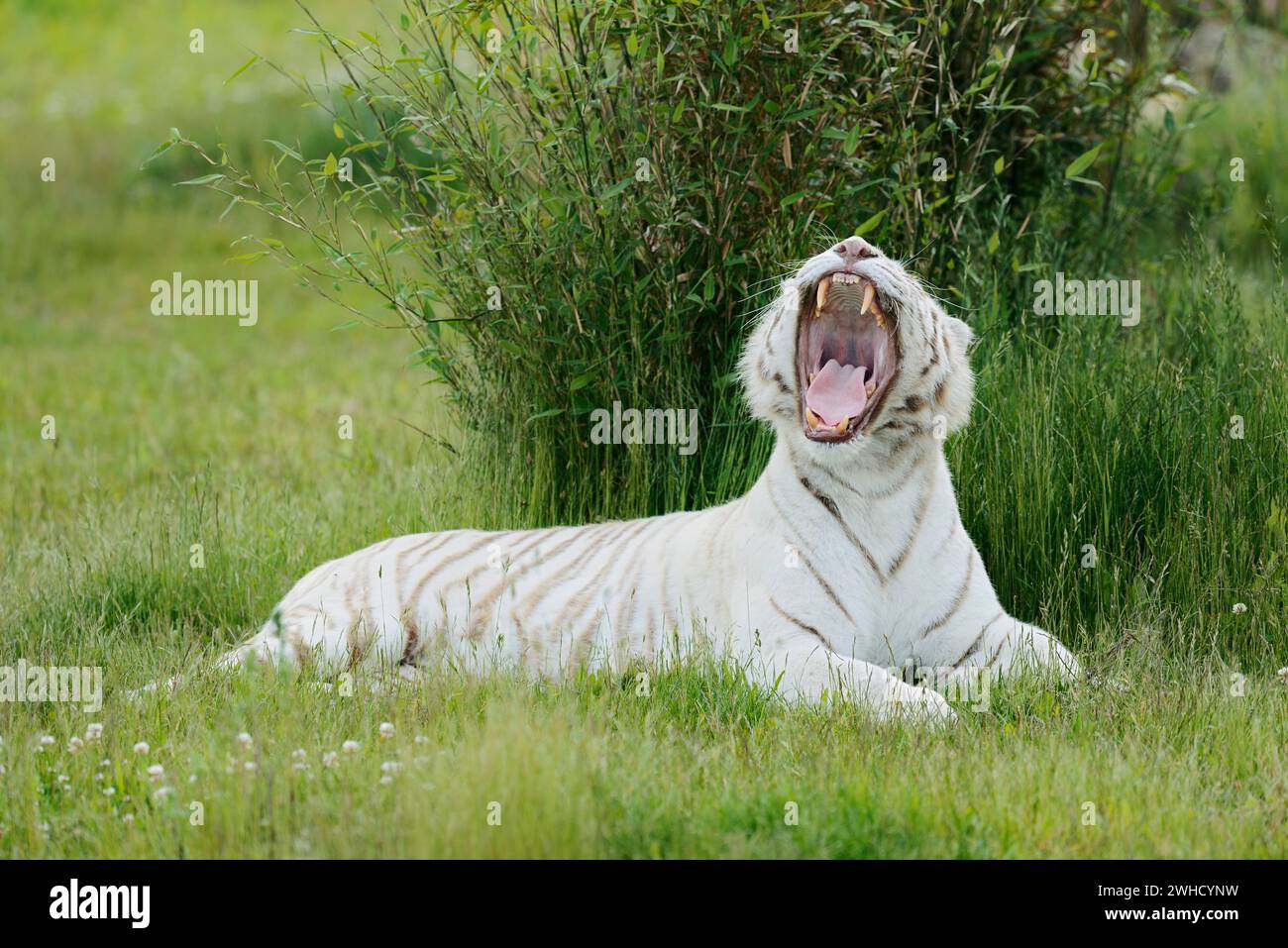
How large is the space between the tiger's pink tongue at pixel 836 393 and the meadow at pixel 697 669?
0.89 metres

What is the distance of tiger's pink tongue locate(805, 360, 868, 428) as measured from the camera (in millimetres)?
4715

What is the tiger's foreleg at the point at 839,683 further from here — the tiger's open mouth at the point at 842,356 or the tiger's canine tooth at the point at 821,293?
the tiger's canine tooth at the point at 821,293

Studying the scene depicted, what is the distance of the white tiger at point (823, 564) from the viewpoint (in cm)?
466

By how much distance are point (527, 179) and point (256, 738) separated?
326cm

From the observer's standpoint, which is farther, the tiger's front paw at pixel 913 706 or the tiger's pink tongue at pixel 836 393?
the tiger's pink tongue at pixel 836 393

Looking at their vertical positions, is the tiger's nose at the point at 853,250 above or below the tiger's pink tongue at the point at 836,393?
above

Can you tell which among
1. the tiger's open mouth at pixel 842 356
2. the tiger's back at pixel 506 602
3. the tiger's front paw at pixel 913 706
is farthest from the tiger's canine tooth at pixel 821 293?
the tiger's front paw at pixel 913 706

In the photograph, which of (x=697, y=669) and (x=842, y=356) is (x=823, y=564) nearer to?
(x=697, y=669)

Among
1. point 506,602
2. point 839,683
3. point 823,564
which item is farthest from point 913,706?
point 506,602

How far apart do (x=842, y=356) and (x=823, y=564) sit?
78 centimetres

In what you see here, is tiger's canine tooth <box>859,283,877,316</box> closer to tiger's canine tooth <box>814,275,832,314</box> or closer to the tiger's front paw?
tiger's canine tooth <box>814,275,832,314</box>

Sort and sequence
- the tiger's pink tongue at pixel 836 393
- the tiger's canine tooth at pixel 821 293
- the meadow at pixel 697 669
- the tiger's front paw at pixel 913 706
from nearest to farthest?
the meadow at pixel 697 669, the tiger's front paw at pixel 913 706, the tiger's canine tooth at pixel 821 293, the tiger's pink tongue at pixel 836 393

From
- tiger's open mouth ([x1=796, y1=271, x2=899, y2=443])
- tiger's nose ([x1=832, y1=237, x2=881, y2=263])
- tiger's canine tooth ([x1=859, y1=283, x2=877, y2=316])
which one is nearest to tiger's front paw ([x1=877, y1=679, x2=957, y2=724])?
tiger's open mouth ([x1=796, y1=271, x2=899, y2=443])
